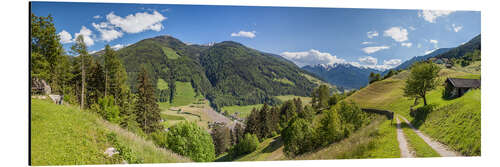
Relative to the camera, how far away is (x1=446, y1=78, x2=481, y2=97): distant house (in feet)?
24.3

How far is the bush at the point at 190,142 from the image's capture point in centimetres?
938

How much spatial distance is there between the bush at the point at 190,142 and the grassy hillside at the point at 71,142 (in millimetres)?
2942

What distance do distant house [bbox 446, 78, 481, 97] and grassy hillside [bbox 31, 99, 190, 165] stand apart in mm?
10265

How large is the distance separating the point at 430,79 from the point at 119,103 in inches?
697

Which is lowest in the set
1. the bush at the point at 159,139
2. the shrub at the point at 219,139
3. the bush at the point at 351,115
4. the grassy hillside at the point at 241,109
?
the shrub at the point at 219,139

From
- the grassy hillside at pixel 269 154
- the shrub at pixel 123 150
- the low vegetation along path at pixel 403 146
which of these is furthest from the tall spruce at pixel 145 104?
the low vegetation along path at pixel 403 146

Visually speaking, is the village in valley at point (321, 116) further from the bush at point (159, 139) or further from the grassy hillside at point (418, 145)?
the bush at point (159, 139)

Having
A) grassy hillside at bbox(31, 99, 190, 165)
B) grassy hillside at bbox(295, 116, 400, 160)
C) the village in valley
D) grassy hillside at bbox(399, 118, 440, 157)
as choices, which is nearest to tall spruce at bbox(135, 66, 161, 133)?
the village in valley

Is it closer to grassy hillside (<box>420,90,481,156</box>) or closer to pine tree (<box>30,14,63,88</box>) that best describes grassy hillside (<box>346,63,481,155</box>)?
grassy hillside (<box>420,90,481,156</box>)

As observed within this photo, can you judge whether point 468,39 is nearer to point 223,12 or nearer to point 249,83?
point 223,12

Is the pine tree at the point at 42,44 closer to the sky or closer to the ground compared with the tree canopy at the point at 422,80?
closer to the sky

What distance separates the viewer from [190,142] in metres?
9.75

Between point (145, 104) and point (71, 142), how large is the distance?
11185mm
